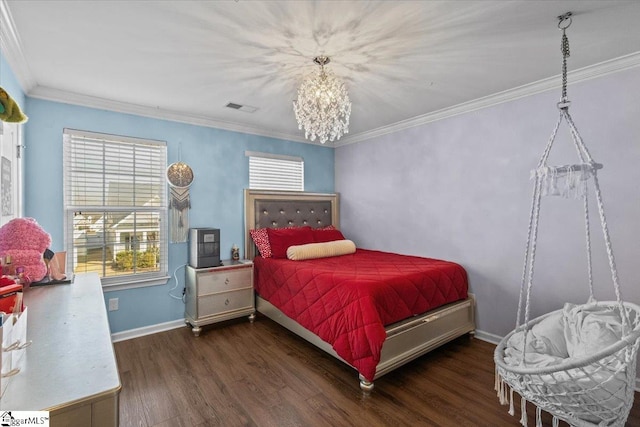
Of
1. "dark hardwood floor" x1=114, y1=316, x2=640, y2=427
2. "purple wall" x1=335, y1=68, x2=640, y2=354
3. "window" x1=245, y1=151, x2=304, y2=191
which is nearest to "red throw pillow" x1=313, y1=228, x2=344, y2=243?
"purple wall" x1=335, y1=68, x2=640, y2=354

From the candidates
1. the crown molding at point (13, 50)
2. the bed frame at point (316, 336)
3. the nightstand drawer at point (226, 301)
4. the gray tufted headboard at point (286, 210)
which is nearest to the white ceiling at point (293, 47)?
the crown molding at point (13, 50)

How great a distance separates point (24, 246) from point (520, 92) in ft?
12.7

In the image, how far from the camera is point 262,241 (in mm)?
3656

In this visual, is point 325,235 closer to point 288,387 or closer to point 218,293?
point 218,293

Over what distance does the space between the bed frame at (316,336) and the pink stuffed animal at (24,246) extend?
197 cm

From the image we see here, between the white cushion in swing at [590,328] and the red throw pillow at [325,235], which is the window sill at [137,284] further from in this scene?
the white cushion in swing at [590,328]

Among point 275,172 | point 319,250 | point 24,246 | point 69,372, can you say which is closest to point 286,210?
point 275,172

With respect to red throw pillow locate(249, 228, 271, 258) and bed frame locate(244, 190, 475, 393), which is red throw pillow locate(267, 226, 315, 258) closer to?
red throw pillow locate(249, 228, 271, 258)

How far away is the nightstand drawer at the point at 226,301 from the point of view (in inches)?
125

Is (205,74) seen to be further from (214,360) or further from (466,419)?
(466,419)

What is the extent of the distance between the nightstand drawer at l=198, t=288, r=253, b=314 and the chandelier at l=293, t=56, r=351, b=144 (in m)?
2.03

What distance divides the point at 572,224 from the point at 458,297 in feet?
3.66

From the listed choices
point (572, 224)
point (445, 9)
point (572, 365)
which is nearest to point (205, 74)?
point (445, 9)

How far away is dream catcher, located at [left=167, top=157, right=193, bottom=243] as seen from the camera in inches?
129
